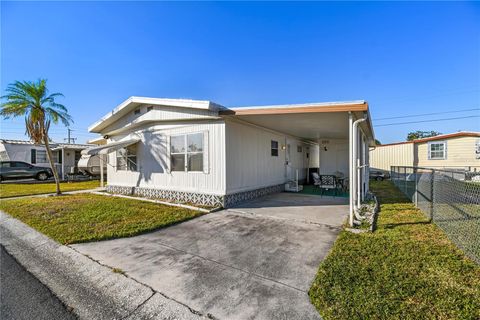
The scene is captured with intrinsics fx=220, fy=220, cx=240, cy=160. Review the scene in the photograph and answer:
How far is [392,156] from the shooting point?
22.0m

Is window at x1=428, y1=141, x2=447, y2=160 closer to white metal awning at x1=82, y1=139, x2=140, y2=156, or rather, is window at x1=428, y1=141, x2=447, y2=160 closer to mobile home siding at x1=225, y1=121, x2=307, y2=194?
mobile home siding at x1=225, y1=121, x2=307, y2=194

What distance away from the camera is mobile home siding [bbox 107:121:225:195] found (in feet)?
23.5

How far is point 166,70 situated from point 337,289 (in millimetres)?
14200

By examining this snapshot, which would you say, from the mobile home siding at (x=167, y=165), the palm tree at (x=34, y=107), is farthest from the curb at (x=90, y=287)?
the palm tree at (x=34, y=107)

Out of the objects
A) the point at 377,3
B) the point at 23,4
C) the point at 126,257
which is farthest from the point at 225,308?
the point at 377,3

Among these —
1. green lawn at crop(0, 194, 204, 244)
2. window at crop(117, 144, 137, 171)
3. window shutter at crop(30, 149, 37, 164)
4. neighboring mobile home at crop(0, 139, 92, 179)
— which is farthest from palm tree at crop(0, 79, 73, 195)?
window shutter at crop(30, 149, 37, 164)

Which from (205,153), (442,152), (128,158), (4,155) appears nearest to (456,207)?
(205,153)

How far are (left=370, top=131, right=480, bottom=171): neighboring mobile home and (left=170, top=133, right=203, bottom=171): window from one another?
1743cm

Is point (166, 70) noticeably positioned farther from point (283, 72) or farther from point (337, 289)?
point (337, 289)

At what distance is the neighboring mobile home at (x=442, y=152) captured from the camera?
16.3 m

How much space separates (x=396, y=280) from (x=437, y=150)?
21.0 m

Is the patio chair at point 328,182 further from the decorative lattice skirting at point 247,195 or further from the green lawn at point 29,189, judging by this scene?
the green lawn at point 29,189

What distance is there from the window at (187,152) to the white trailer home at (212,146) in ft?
0.11

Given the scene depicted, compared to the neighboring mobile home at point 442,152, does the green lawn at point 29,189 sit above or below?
below
